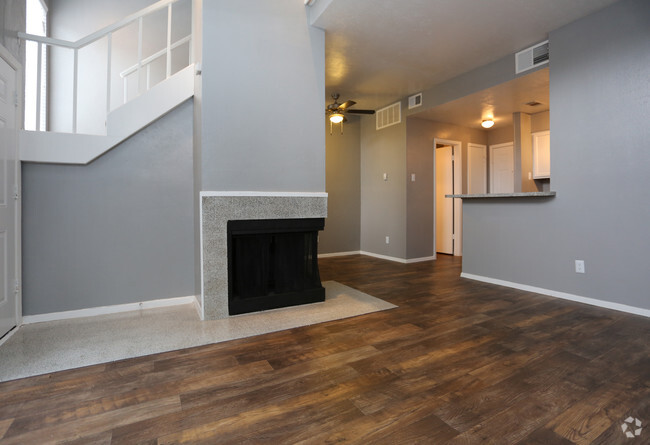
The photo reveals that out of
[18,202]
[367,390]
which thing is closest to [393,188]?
[367,390]

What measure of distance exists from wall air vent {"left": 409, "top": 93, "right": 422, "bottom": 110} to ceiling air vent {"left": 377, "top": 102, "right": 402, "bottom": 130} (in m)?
0.25

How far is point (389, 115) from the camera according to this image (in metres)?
5.49

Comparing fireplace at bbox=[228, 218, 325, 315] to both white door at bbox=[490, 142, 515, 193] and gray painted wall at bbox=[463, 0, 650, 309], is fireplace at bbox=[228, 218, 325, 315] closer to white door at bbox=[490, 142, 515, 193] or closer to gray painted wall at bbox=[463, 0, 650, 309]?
gray painted wall at bbox=[463, 0, 650, 309]

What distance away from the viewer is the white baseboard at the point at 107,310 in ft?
8.23

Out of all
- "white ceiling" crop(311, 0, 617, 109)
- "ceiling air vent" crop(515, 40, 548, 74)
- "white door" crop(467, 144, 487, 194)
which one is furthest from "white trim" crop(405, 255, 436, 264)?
"ceiling air vent" crop(515, 40, 548, 74)

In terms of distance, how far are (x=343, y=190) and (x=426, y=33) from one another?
3.18 meters

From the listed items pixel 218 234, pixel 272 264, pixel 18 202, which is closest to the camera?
pixel 18 202

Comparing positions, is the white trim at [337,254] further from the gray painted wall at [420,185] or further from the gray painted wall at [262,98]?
the gray painted wall at [262,98]

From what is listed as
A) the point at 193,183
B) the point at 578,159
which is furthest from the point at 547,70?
the point at 193,183

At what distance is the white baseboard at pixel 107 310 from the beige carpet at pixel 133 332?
0.21 ft

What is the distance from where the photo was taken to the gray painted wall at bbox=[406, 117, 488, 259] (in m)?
5.23

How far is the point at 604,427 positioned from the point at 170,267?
3089mm

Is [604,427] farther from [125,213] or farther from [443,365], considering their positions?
[125,213]

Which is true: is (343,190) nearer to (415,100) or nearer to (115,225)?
(415,100)
